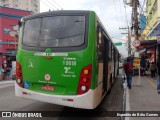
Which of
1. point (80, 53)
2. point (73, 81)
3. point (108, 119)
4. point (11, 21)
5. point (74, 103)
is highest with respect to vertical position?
point (11, 21)

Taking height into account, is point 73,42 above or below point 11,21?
below

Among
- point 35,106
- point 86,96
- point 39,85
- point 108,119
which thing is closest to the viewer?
point 86,96

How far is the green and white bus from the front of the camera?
7.34 meters

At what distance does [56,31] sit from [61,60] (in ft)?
2.99

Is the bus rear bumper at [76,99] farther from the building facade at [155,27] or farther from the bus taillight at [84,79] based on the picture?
the building facade at [155,27]

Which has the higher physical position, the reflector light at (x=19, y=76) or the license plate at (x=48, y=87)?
the reflector light at (x=19, y=76)

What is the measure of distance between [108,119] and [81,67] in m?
2.14

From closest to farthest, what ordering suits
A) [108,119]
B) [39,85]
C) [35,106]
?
[39,85], [108,119], [35,106]

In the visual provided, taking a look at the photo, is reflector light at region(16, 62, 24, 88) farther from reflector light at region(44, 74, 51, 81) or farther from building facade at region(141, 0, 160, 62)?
building facade at region(141, 0, 160, 62)

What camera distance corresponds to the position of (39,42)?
808 centimetres

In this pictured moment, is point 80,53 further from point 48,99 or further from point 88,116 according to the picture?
point 88,116

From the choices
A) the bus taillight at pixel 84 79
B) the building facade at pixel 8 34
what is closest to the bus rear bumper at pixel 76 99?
the bus taillight at pixel 84 79

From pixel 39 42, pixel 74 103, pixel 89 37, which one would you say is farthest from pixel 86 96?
pixel 39 42

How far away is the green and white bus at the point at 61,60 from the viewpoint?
7.34 metres
